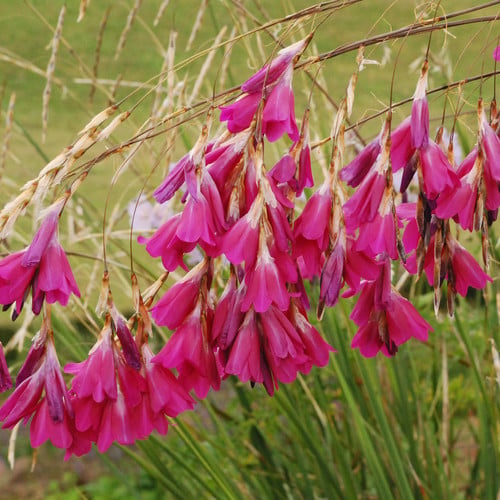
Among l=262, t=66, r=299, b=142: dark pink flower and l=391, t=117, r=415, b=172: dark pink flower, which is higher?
l=262, t=66, r=299, b=142: dark pink flower

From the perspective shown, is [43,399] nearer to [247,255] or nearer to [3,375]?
[3,375]

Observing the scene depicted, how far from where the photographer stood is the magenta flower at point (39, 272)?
71 centimetres

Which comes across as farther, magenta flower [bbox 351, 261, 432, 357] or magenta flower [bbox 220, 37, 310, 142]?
magenta flower [bbox 351, 261, 432, 357]

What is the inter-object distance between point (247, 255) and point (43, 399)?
0.73 feet

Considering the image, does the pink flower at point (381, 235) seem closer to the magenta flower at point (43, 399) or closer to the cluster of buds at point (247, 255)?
the cluster of buds at point (247, 255)

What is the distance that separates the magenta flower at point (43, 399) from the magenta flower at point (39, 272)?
5 centimetres

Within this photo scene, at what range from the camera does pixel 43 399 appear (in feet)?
2.57

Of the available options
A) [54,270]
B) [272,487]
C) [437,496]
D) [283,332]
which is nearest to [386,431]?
[437,496]

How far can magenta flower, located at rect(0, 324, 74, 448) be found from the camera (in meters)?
0.75

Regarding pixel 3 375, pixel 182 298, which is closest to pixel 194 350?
pixel 182 298

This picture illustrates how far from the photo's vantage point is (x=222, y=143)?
74 centimetres

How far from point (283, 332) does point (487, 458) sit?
2.84 ft

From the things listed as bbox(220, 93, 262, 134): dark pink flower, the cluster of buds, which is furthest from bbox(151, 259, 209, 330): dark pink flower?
bbox(220, 93, 262, 134): dark pink flower

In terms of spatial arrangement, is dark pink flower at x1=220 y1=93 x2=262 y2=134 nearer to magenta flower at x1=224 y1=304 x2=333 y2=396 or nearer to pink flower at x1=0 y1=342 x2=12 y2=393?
magenta flower at x1=224 y1=304 x2=333 y2=396
